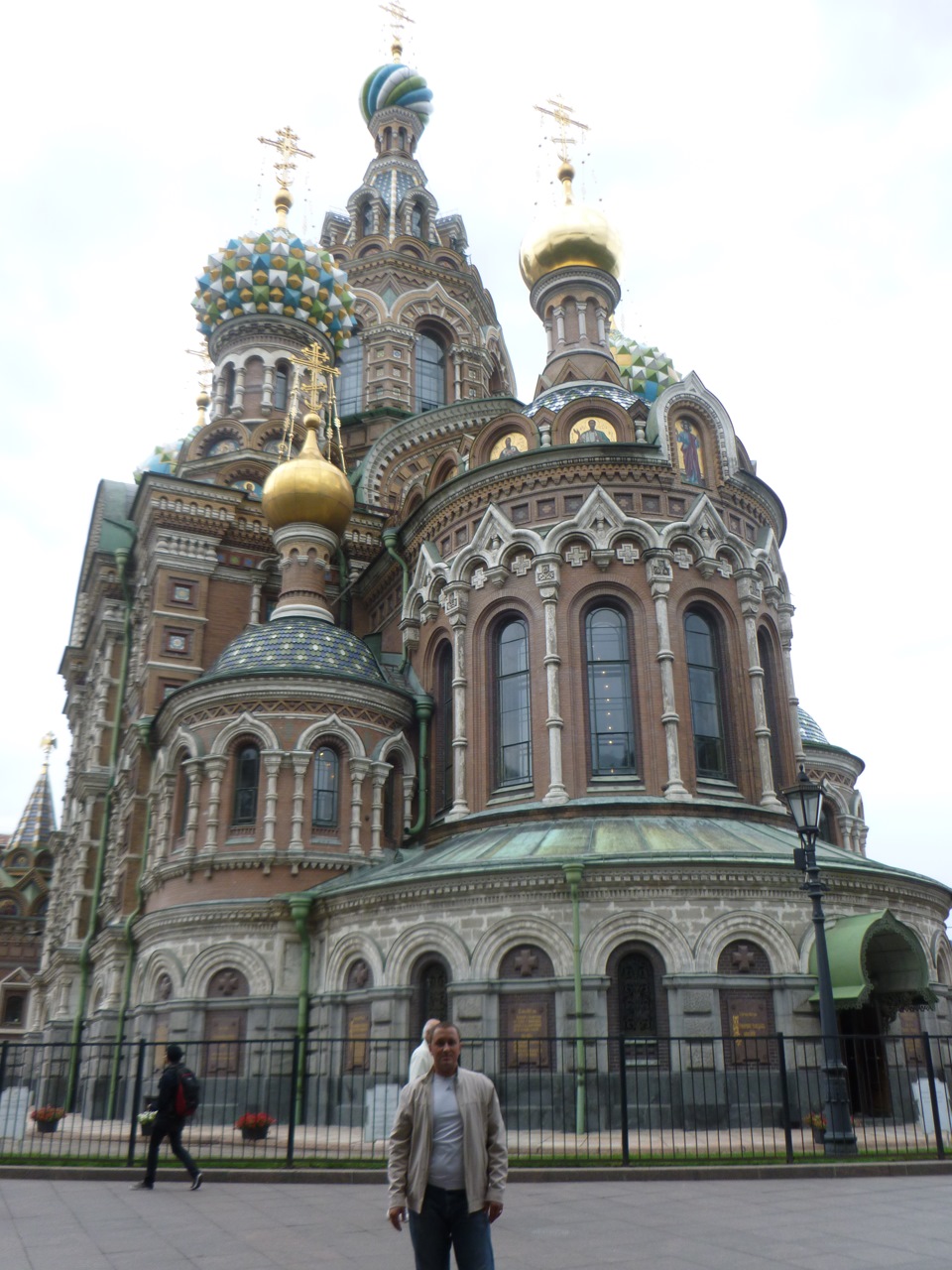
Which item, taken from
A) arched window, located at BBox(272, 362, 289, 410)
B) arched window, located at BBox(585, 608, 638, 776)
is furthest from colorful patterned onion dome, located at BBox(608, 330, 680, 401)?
arched window, located at BBox(585, 608, 638, 776)

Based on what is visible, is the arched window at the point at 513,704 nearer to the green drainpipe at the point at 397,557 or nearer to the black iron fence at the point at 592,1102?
the green drainpipe at the point at 397,557

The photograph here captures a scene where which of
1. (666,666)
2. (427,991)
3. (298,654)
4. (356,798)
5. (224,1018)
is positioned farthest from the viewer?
(298,654)

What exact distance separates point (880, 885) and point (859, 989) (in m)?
2.62

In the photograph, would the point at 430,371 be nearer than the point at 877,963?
No

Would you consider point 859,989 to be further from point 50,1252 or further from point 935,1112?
point 50,1252

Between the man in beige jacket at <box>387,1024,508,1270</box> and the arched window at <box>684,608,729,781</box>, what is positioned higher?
the arched window at <box>684,608,729,781</box>

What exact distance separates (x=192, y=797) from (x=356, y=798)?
288 cm

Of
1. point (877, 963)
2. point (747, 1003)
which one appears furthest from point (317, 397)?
point (877, 963)

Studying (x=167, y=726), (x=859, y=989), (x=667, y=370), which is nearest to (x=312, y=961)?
(x=167, y=726)

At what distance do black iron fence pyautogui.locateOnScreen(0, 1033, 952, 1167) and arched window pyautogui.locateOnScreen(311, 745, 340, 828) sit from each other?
4051mm

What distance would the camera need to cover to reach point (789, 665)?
20.9 m

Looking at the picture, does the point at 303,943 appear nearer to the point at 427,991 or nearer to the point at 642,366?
the point at 427,991

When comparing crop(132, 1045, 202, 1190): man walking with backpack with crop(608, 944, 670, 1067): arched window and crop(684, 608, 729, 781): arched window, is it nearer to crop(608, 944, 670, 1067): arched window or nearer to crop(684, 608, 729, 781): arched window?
crop(608, 944, 670, 1067): arched window

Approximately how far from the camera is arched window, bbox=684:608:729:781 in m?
19.1
